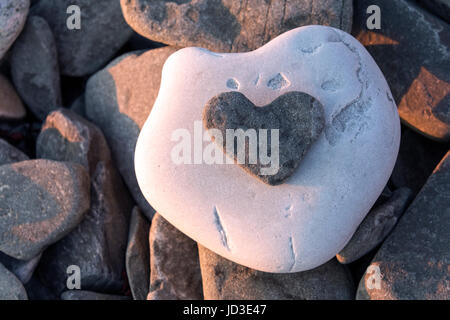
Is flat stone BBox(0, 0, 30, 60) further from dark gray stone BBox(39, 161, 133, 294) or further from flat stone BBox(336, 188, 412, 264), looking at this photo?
flat stone BBox(336, 188, 412, 264)

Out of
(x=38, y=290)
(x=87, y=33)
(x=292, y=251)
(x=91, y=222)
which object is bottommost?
(x=38, y=290)

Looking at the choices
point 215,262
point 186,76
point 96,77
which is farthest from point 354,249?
point 96,77

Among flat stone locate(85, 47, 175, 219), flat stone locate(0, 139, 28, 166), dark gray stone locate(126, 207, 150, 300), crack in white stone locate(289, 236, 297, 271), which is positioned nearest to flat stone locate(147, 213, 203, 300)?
dark gray stone locate(126, 207, 150, 300)

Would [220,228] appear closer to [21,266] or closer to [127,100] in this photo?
[127,100]

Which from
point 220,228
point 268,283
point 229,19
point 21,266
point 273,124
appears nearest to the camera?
point 273,124

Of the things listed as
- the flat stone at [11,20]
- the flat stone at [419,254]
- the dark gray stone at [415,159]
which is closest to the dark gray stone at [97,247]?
the flat stone at [11,20]

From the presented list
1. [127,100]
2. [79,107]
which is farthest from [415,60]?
[79,107]
